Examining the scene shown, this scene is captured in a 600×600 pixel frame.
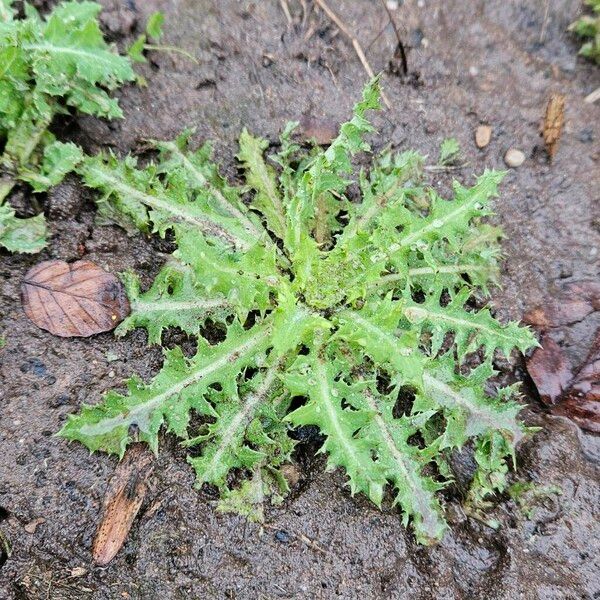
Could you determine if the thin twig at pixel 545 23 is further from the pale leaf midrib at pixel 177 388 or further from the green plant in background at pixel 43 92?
the pale leaf midrib at pixel 177 388

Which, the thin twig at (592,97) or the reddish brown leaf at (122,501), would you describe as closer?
the reddish brown leaf at (122,501)

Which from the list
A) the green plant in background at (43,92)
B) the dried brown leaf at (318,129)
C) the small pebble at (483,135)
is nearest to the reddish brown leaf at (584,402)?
the small pebble at (483,135)

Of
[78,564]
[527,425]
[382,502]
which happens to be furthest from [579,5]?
[78,564]

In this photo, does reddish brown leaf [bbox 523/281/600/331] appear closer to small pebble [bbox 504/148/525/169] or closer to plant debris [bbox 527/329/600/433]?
plant debris [bbox 527/329/600/433]

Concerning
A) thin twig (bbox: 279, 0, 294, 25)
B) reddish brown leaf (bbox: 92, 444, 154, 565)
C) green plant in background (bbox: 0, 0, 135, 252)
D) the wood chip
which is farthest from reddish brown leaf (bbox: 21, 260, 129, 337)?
the wood chip

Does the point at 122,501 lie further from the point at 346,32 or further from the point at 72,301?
the point at 346,32

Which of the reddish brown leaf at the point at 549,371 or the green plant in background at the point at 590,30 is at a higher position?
→ the green plant in background at the point at 590,30

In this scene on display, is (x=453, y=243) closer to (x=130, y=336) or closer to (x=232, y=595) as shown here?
(x=130, y=336)
